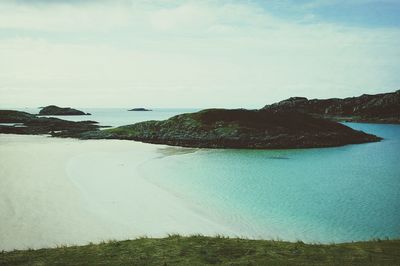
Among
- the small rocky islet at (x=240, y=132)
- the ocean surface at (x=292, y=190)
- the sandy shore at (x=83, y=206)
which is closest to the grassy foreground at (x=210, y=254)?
the sandy shore at (x=83, y=206)

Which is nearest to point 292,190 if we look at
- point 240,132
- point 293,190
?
point 293,190

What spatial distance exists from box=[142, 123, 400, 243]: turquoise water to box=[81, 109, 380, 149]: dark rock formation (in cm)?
1123

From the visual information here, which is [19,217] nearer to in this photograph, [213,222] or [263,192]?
[213,222]

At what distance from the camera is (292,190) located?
1383 inches

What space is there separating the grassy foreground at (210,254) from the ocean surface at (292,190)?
5241 millimetres

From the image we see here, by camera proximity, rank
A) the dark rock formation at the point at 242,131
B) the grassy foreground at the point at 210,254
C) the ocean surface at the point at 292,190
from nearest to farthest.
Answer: the grassy foreground at the point at 210,254, the ocean surface at the point at 292,190, the dark rock formation at the point at 242,131

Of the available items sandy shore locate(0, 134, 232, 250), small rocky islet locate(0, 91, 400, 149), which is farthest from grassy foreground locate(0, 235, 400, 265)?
small rocky islet locate(0, 91, 400, 149)

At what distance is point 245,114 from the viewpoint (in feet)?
285

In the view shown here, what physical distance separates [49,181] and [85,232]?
17.8 metres

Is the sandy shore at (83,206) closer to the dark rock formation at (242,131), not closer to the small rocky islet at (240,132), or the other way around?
the small rocky islet at (240,132)

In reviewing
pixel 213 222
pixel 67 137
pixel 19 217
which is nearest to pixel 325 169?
pixel 213 222

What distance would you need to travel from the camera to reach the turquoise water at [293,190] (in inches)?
954

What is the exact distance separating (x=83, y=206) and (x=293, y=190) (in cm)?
2025

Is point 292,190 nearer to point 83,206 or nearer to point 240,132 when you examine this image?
point 83,206
